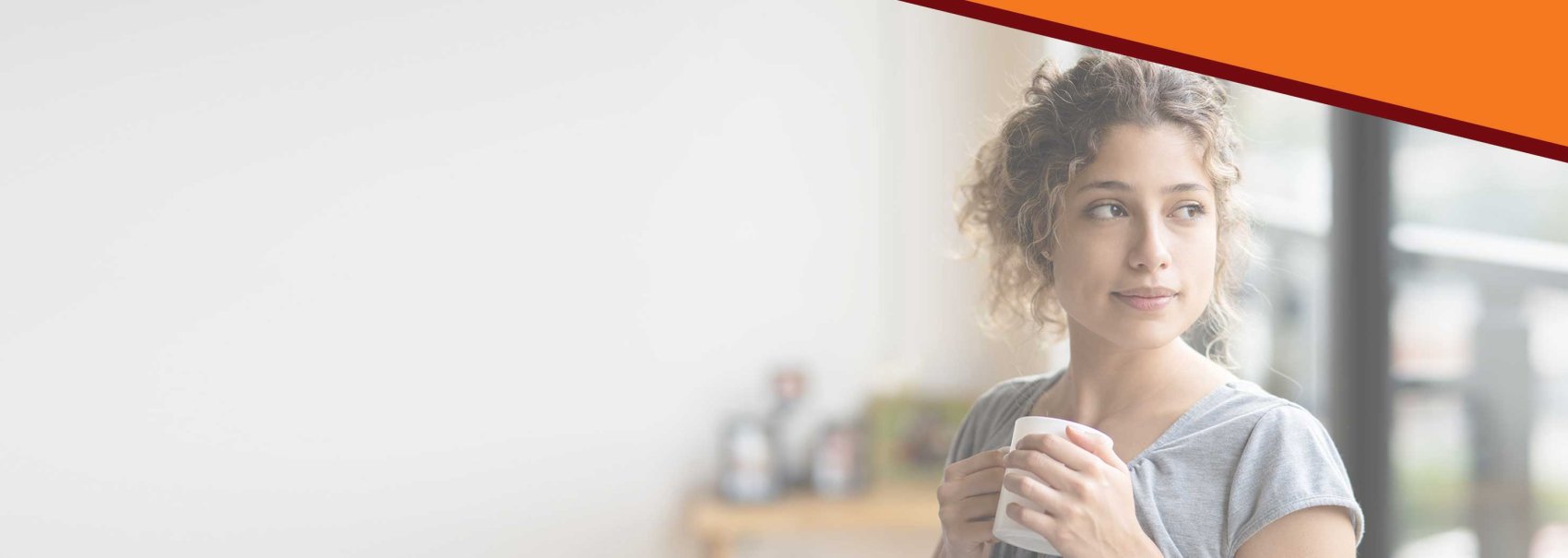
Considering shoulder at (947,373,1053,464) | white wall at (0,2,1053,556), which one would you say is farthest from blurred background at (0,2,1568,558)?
shoulder at (947,373,1053,464)

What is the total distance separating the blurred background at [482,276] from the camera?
213 cm

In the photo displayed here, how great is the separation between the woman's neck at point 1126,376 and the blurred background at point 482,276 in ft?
4.68

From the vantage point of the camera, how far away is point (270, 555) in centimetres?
221

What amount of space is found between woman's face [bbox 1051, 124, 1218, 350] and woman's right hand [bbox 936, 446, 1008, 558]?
0.09m

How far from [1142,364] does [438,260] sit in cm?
176

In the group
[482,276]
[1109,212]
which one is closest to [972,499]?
[1109,212]

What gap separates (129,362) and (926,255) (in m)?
1.42

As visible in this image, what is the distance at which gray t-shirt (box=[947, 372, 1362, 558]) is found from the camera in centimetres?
53

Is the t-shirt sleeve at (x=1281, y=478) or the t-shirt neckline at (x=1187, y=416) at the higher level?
the t-shirt neckline at (x=1187, y=416)

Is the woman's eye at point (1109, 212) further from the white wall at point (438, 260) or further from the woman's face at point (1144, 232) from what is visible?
the white wall at point (438, 260)

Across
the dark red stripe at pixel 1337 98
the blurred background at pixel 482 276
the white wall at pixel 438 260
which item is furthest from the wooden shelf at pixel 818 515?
the dark red stripe at pixel 1337 98

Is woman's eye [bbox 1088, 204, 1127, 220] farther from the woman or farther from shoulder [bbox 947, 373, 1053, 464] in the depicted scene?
shoulder [bbox 947, 373, 1053, 464]

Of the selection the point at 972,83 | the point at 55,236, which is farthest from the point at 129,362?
the point at 972,83

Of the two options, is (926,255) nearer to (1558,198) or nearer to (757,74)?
(757,74)
